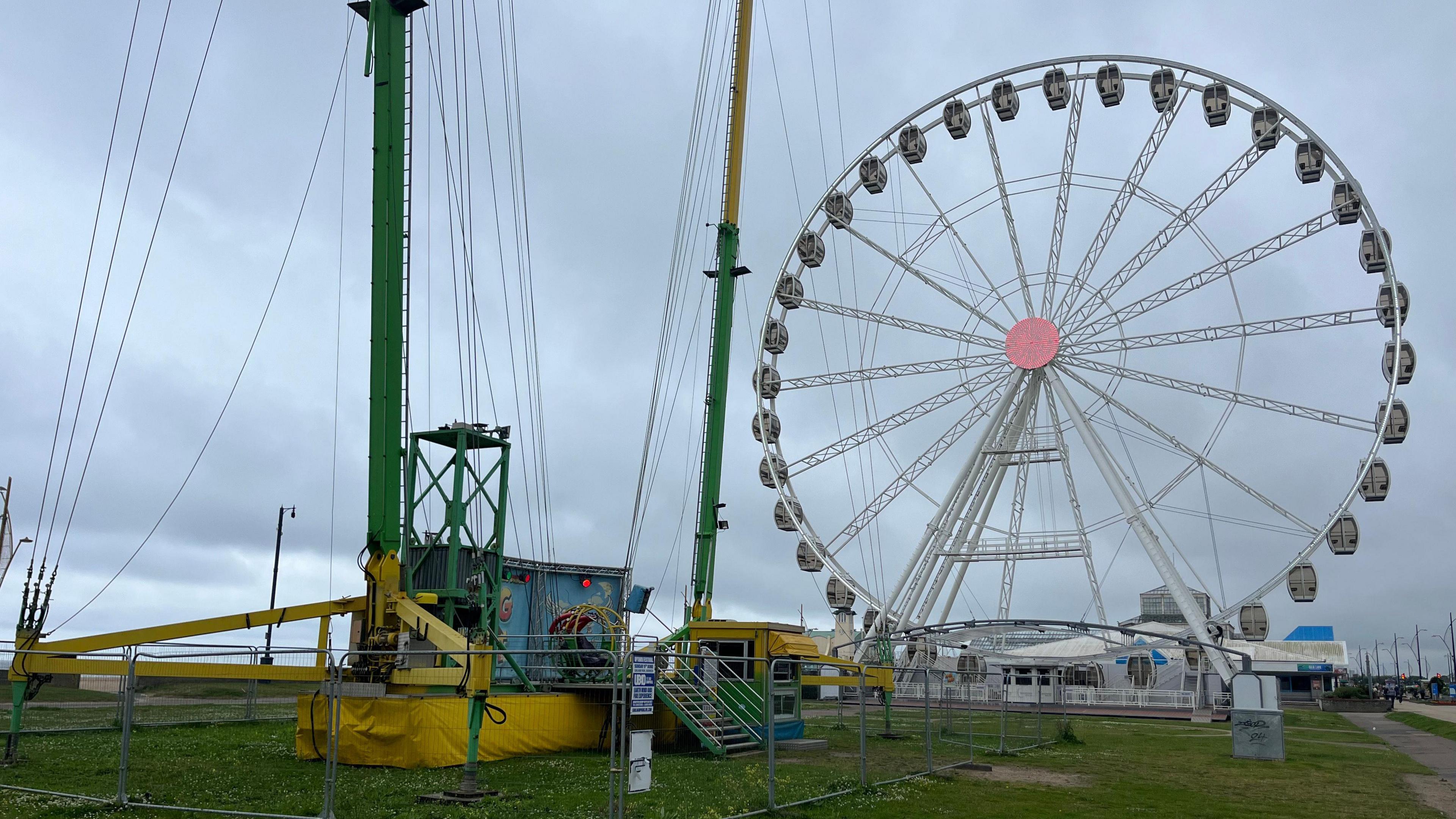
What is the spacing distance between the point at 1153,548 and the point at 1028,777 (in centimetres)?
1498

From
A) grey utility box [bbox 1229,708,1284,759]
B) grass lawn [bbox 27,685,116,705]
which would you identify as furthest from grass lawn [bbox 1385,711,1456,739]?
grass lawn [bbox 27,685,116,705]

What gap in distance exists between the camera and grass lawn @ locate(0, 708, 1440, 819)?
11.7 m

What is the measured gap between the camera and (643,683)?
11.1 meters

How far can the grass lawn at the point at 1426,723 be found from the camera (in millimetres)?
31344

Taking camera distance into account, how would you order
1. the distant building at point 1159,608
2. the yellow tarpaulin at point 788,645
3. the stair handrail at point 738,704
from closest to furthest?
the stair handrail at point 738,704, the yellow tarpaulin at point 788,645, the distant building at point 1159,608

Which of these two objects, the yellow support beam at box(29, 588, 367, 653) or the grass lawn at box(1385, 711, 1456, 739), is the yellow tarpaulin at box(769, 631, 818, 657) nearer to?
the yellow support beam at box(29, 588, 367, 653)

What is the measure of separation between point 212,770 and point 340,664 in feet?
14.0

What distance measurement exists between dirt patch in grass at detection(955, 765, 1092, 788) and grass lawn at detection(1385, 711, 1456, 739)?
62.4ft

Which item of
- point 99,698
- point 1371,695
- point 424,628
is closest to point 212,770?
point 424,628

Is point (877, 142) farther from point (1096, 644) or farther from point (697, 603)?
point (1096, 644)

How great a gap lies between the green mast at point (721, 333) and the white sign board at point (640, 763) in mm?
14661

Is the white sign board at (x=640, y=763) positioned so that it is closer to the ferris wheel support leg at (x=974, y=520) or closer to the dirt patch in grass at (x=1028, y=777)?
the dirt patch in grass at (x=1028, y=777)

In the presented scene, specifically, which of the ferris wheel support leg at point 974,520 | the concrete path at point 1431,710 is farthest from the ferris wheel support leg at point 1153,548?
the concrete path at point 1431,710

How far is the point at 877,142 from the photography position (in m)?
35.5
